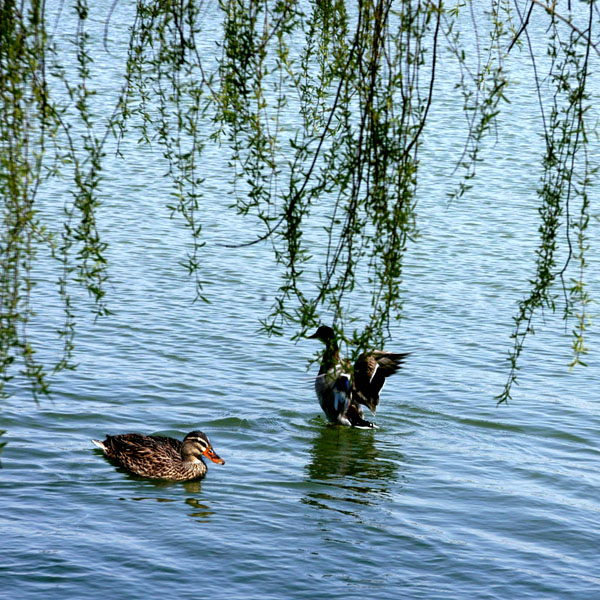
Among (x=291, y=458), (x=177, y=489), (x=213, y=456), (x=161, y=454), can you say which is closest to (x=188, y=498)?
(x=177, y=489)

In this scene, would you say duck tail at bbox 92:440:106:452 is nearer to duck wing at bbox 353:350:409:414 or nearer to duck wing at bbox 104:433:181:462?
duck wing at bbox 104:433:181:462

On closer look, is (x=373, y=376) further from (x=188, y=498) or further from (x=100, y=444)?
(x=100, y=444)

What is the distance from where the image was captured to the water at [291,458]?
800cm

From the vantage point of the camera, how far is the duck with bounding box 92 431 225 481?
9664mm

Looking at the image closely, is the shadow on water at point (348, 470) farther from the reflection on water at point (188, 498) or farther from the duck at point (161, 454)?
the duck at point (161, 454)

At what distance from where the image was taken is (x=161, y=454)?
32.6ft

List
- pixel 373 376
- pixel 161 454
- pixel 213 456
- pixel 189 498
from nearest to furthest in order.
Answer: pixel 189 498 → pixel 213 456 → pixel 161 454 → pixel 373 376

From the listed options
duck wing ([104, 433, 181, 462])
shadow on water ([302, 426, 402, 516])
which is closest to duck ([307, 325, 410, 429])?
shadow on water ([302, 426, 402, 516])

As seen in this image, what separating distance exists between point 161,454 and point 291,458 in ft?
4.01

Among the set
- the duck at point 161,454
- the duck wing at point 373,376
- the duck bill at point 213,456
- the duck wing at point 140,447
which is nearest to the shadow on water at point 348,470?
the duck wing at point 373,376

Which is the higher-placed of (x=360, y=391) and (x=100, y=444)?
(x=360, y=391)

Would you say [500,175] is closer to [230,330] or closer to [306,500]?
[230,330]

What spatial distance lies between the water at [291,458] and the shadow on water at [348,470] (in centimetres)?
3

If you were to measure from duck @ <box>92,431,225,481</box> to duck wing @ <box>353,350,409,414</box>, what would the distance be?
1954 mm
